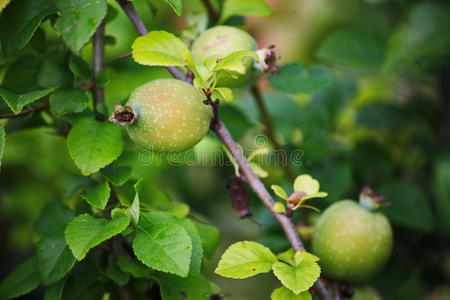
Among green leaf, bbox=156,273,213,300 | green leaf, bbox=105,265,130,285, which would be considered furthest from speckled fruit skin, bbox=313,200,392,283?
green leaf, bbox=105,265,130,285

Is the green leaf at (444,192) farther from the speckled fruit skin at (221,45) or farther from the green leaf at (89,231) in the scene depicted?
the green leaf at (89,231)

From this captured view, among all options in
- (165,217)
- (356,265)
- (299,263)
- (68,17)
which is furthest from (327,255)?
(68,17)

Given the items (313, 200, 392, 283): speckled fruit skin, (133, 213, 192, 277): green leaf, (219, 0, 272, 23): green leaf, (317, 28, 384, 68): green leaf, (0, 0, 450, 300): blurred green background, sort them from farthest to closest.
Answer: (317, 28, 384, 68): green leaf, (0, 0, 450, 300): blurred green background, (219, 0, 272, 23): green leaf, (313, 200, 392, 283): speckled fruit skin, (133, 213, 192, 277): green leaf

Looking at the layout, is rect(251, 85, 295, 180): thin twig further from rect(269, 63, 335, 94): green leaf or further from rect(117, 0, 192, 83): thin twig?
rect(117, 0, 192, 83): thin twig

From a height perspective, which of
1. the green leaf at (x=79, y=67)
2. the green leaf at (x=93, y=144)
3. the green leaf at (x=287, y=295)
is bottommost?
the green leaf at (x=287, y=295)

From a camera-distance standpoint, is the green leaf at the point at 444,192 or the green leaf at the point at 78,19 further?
the green leaf at the point at 444,192

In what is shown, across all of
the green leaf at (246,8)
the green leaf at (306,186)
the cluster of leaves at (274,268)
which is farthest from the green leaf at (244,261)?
the green leaf at (246,8)

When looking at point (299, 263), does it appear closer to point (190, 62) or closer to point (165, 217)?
point (165, 217)
